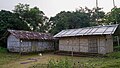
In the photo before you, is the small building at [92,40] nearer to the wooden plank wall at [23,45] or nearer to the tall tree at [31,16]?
the wooden plank wall at [23,45]

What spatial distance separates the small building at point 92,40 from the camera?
72.1ft

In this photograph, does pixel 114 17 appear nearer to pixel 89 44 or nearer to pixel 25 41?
pixel 89 44

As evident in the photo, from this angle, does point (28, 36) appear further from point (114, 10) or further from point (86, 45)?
point (114, 10)

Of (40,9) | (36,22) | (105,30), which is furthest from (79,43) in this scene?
(40,9)

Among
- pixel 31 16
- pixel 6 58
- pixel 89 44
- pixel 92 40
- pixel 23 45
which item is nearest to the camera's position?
pixel 6 58

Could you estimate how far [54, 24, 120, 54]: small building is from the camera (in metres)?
22.0

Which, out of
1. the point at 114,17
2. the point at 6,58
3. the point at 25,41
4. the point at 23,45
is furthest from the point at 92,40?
the point at 114,17

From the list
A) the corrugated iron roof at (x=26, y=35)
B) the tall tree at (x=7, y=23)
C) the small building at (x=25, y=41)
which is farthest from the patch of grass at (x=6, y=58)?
the tall tree at (x=7, y=23)

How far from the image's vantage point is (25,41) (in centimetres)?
2741

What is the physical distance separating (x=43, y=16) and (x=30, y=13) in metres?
4.74

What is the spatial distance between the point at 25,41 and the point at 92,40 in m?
10.8

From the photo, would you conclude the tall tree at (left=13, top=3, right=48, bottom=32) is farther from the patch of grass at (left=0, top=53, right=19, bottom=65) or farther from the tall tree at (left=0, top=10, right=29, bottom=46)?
the patch of grass at (left=0, top=53, right=19, bottom=65)

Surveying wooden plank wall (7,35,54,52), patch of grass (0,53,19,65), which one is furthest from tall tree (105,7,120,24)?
patch of grass (0,53,19,65)

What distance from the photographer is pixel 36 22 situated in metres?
43.3
